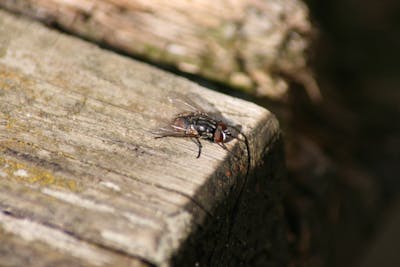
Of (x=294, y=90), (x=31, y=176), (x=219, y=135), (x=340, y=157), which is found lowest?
(x=340, y=157)

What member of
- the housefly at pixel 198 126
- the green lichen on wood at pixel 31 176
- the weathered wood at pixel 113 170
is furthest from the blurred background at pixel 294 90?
the green lichen on wood at pixel 31 176

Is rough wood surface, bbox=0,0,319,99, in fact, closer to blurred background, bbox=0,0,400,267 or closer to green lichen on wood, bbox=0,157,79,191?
blurred background, bbox=0,0,400,267

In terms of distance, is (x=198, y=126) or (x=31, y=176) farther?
(x=198, y=126)

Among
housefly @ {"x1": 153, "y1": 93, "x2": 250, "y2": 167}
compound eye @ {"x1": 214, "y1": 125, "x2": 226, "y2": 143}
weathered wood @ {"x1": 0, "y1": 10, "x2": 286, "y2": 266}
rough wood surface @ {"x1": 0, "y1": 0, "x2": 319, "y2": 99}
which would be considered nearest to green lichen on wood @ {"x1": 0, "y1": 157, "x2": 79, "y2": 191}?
weathered wood @ {"x1": 0, "y1": 10, "x2": 286, "y2": 266}

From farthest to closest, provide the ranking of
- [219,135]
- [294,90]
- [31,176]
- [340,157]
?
1. [340,157]
2. [294,90]
3. [219,135]
4. [31,176]

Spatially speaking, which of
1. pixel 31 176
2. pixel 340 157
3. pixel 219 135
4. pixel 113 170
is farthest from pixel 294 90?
pixel 31 176

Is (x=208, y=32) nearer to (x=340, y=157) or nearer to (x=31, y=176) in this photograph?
(x=340, y=157)

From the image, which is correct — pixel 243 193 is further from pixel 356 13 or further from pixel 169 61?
pixel 356 13
